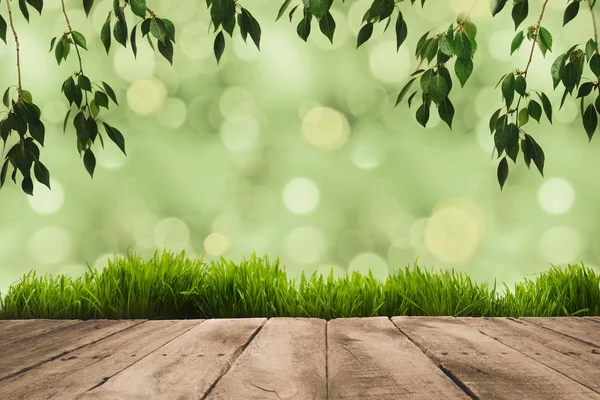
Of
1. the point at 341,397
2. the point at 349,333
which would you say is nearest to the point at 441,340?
the point at 349,333

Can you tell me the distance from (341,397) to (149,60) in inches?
60.8

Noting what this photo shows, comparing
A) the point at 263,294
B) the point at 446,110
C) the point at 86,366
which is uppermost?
the point at 446,110

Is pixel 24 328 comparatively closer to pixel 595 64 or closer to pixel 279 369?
pixel 279 369

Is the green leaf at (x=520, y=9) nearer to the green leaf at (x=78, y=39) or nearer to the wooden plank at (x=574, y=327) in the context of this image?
the wooden plank at (x=574, y=327)

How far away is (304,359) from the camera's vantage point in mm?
1008

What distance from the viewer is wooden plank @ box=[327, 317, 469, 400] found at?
792mm

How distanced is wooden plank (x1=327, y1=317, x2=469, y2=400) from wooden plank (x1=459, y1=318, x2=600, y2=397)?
0.22 meters

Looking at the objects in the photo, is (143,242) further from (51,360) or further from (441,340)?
(441,340)

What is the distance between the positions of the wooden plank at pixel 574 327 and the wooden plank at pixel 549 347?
3cm

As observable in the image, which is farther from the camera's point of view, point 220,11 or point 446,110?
point 446,110

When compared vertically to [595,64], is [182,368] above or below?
below

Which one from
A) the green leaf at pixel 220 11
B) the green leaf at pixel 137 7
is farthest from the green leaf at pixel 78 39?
the green leaf at pixel 220 11

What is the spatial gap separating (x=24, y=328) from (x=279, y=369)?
842 millimetres

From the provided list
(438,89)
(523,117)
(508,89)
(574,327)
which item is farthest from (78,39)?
(574,327)
